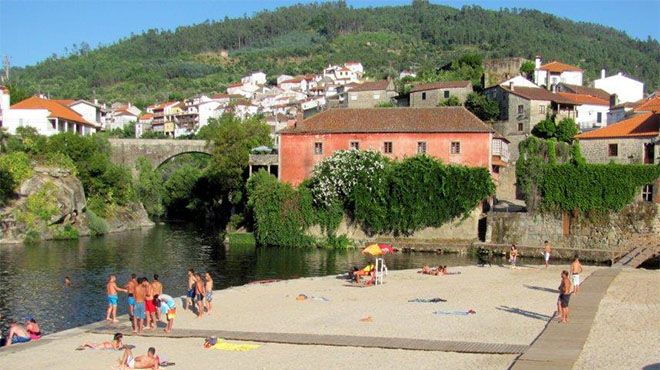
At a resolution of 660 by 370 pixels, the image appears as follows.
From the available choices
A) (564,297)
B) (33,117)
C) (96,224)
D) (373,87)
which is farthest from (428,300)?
(373,87)

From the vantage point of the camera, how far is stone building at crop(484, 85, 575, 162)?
258 ft

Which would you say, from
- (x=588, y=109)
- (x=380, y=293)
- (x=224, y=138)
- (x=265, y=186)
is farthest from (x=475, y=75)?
(x=380, y=293)

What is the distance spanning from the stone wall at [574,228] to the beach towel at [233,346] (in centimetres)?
3216

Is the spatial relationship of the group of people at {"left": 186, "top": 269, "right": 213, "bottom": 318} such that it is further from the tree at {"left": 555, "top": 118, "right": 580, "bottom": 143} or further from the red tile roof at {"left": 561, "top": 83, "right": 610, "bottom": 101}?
the red tile roof at {"left": 561, "top": 83, "right": 610, "bottom": 101}

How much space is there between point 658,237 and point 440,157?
15.7m

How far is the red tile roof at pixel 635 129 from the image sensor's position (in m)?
56.2

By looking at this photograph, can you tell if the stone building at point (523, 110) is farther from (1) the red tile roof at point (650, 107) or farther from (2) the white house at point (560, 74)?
(2) the white house at point (560, 74)

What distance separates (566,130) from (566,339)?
56.1m

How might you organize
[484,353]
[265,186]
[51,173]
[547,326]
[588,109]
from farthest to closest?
[588,109] < [51,173] < [265,186] < [547,326] < [484,353]

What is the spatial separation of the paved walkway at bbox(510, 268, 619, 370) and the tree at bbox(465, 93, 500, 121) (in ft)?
174

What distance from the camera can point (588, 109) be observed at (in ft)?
269

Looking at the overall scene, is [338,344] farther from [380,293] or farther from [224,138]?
[224,138]

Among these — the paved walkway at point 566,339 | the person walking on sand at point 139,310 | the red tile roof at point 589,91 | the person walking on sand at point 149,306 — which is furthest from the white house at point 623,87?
the person walking on sand at point 139,310

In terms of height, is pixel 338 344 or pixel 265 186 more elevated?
pixel 265 186
